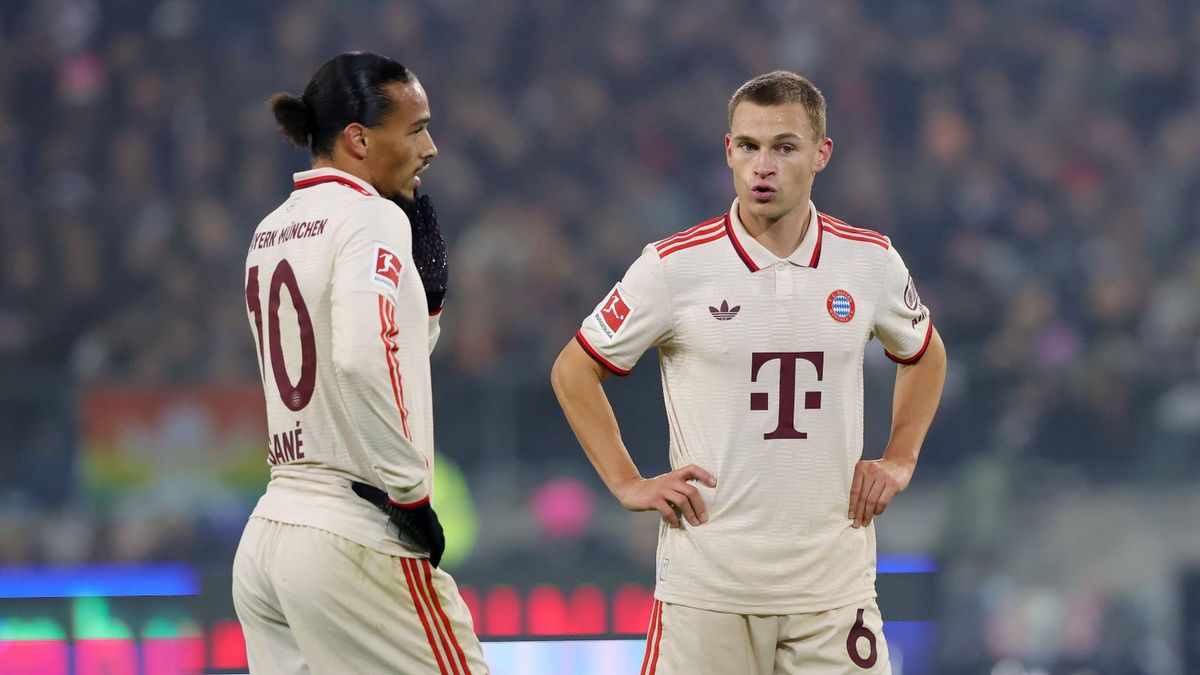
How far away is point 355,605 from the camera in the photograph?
2594mm

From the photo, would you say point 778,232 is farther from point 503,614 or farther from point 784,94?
point 503,614

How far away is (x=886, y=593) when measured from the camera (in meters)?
5.23

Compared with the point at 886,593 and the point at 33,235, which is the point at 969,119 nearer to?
the point at 886,593

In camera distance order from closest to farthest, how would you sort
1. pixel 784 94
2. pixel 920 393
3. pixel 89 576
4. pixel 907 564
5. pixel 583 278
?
pixel 784 94
pixel 920 393
pixel 907 564
pixel 89 576
pixel 583 278

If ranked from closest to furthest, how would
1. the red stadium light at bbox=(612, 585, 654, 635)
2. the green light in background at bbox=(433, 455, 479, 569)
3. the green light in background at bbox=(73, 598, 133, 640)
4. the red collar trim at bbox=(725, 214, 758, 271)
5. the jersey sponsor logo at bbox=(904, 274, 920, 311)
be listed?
the red collar trim at bbox=(725, 214, 758, 271) → the jersey sponsor logo at bbox=(904, 274, 920, 311) → the green light in background at bbox=(73, 598, 133, 640) → the red stadium light at bbox=(612, 585, 654, 635) → the green light in background at bbox=(433, 455, 479, 569)

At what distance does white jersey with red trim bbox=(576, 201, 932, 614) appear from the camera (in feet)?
9.14

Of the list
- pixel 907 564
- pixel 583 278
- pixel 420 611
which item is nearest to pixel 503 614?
pixel 907 564

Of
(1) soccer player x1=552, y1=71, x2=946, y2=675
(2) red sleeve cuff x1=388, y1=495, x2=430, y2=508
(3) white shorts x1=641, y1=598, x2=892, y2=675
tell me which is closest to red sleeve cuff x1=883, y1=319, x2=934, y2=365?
(1) soccer player x1=552, y1=71, x2=946, y2=675

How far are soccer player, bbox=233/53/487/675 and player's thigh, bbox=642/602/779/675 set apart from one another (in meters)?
0.39

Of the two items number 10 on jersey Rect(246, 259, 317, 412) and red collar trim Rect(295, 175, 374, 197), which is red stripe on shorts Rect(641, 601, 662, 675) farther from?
red collar trim Rect(295, 175, 374, 197)

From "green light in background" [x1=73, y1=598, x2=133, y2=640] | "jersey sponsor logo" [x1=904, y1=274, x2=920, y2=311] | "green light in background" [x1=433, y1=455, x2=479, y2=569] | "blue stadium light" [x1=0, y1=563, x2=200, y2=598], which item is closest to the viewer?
"jersey sponsor logo" [x1=904, y1=274, x2=920, y2=311]

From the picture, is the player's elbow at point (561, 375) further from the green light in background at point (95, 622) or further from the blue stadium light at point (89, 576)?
the blue stadium light at point (89, 576)

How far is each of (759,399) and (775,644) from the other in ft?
1.56

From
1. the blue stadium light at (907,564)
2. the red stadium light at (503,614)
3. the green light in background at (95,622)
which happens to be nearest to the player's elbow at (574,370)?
the green light in background at (95,622)
